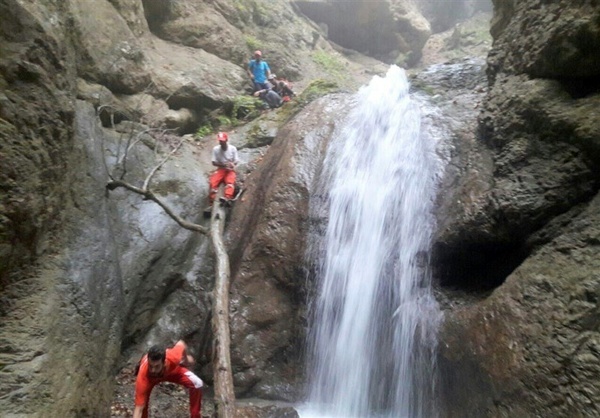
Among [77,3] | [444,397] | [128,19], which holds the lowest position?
[444,397]

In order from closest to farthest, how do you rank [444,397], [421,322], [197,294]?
[444,397] < [421,322] < [197,294]

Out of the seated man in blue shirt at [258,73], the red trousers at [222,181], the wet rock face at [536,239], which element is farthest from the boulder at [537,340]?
the seated man in blue shirt at [258,73]

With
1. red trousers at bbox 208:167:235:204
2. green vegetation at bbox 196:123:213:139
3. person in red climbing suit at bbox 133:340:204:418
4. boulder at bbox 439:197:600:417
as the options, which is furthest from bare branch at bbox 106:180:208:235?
boulder at bbox 439:197:600:417

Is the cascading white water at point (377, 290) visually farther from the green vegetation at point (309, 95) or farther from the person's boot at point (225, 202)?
the green vegetation at point (309, 95)

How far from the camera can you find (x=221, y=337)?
515cm

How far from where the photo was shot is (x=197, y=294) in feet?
23.2

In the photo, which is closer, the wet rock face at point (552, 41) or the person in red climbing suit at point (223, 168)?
the wet rock face at point (552, 41)

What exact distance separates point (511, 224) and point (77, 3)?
919 centimetres

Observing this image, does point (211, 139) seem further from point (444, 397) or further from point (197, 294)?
point (444, 397)

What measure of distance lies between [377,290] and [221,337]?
2.31 meters

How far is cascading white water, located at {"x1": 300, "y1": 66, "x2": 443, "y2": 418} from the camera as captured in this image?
563 centimetres

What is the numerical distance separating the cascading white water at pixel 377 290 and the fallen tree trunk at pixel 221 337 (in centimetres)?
147

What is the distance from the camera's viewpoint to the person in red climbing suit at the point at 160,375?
4527 millimetres

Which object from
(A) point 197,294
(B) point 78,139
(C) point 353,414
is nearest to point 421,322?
(C) point 353,414
